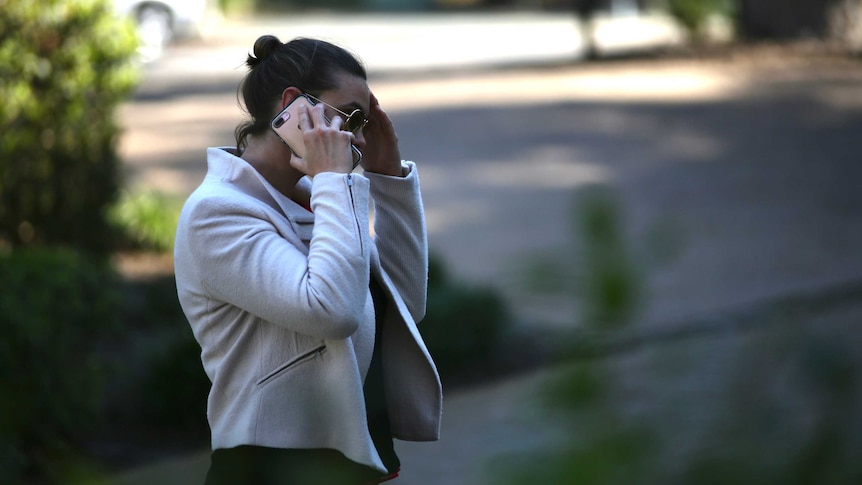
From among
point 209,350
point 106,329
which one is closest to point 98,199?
point 106,329

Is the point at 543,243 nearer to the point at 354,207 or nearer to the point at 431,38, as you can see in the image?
the point at 354,207

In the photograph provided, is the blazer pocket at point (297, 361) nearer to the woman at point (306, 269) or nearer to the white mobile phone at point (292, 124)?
the woman at point (306, 269)

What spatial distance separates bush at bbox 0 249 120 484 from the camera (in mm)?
4520

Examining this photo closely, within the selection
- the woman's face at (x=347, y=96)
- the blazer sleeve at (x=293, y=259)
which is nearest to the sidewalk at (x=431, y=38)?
the woman's face at (x=347, y=96)

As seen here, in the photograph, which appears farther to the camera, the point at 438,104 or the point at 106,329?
the point at 438,104

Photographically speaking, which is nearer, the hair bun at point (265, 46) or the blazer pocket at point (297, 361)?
the blazer pocket at point (297, 361)

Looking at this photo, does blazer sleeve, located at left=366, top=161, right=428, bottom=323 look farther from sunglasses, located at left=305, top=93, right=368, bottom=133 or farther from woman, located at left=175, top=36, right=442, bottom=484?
sunglasses, located at left=305, top=93, right=368, bottom=133

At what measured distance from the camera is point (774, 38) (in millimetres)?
19453

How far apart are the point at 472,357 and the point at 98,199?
2815mm

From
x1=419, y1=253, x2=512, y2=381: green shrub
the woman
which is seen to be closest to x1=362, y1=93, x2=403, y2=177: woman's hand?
the woman

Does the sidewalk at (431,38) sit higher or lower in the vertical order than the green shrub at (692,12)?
lower

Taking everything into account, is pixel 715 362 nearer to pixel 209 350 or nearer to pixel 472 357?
pixel 209 350

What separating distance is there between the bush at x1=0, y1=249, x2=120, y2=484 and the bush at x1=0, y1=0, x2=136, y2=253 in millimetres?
1540

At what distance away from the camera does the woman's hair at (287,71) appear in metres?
2.12
